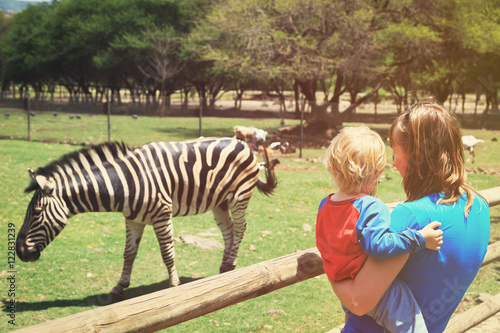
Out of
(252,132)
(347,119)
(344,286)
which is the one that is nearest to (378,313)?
(344,286)

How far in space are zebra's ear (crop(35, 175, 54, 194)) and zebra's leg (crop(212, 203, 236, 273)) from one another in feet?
6.43

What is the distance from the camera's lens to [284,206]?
29.3 feet

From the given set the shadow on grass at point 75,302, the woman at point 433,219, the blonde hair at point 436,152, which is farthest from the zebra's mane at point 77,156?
the blonde hair at point 436,152

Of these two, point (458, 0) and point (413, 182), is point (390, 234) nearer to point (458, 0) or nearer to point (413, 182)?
point (413, 182)

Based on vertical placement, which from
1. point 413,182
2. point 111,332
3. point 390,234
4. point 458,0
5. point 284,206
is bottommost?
point 284,206

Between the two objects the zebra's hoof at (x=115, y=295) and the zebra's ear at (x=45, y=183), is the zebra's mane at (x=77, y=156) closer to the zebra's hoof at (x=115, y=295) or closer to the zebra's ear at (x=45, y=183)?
the zebra's ear at (x=45, y=183)

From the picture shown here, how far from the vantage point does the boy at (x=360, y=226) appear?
5.46 feet

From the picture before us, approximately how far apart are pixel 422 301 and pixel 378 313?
0.17 m

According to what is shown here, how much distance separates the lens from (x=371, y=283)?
1718mm

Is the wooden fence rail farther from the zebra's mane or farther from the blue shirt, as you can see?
the zebra's mane

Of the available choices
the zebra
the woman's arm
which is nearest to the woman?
the woman's arm

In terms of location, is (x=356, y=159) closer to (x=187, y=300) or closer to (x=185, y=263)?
(x=187, y=300)

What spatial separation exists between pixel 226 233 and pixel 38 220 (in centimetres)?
214

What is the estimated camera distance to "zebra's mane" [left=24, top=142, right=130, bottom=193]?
4273mm
